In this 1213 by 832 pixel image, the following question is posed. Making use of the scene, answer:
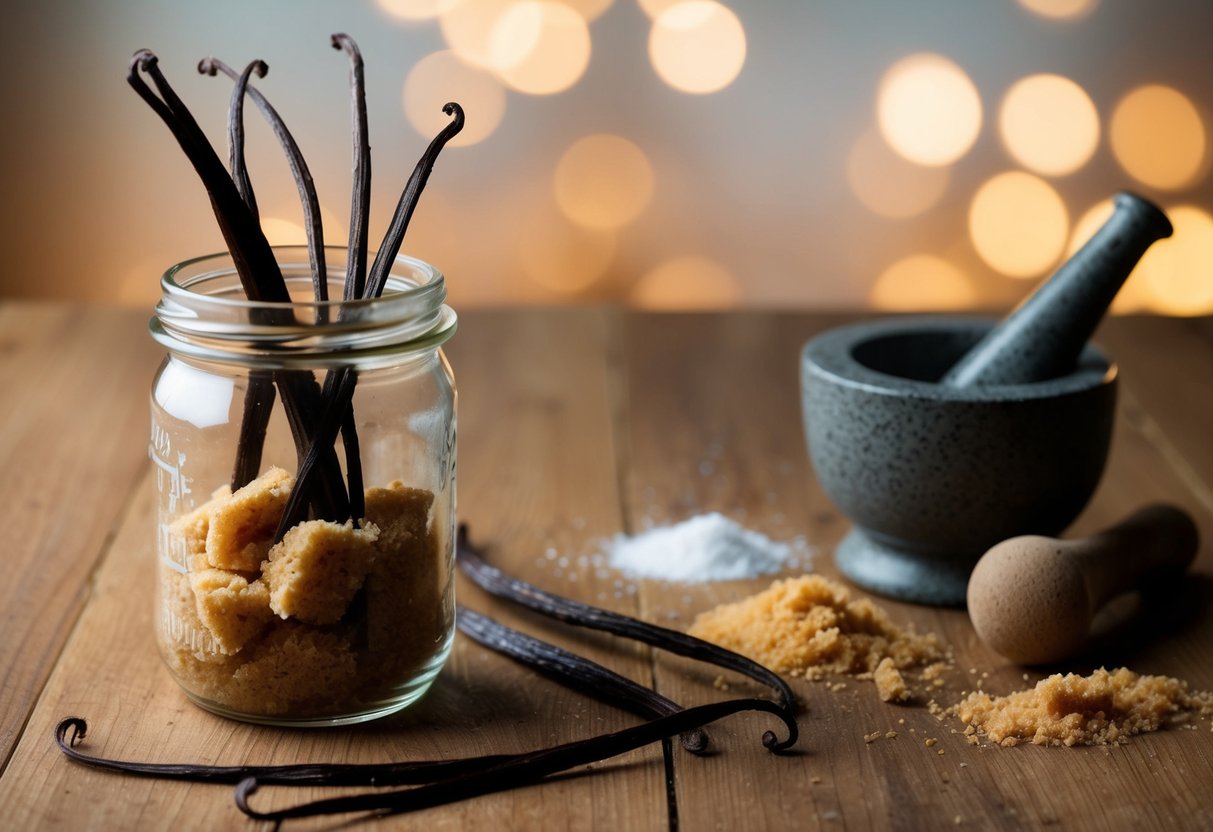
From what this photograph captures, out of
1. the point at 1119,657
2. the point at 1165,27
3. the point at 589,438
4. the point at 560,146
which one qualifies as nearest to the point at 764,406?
the point at 589,438

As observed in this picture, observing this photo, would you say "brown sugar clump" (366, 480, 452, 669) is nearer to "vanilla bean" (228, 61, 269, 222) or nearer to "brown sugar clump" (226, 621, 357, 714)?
"brown sugar clump" (226, 621, 357, 714)

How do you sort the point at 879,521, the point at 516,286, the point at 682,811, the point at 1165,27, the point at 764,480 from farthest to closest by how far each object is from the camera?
the point at 516,286 < the point at 1165,27 < the point at 764,480 < the point at 879,521 < the point at 682,811

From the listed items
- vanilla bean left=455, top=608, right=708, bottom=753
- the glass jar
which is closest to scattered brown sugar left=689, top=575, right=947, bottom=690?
vanilla bean left=455, top=608, right=708, bottom=753

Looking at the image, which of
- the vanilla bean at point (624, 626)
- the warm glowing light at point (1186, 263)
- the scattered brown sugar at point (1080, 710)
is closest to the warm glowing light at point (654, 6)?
the warm glowing light at point (1186, 263)

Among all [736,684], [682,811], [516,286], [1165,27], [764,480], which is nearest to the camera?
[682,811]

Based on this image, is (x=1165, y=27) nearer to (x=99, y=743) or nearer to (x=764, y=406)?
(x=764, y=406)

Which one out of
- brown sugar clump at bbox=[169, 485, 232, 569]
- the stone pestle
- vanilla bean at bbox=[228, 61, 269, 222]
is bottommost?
brown sugar clump at bbox=[169, 485, 232, 569]

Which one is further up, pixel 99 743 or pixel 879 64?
pixel 879 64
